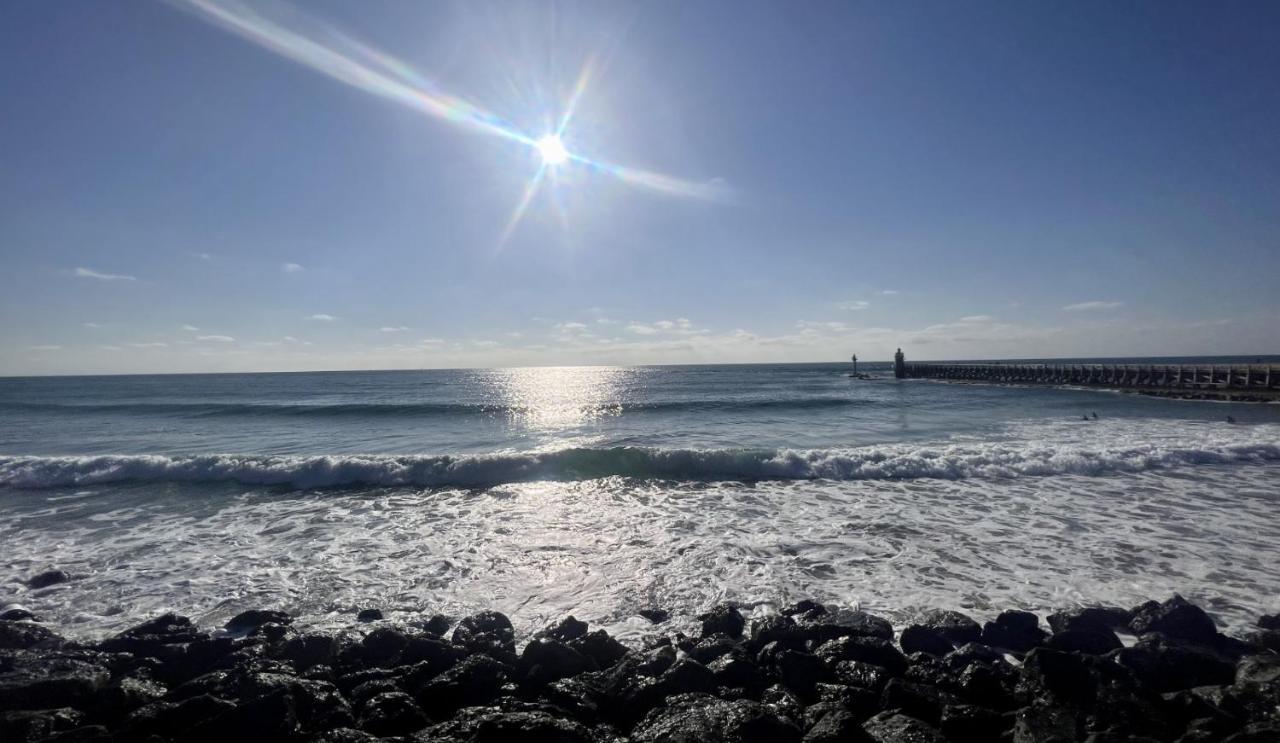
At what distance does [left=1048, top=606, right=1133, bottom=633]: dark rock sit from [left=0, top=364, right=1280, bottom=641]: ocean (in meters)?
0.63

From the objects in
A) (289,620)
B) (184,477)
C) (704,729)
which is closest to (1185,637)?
(704,729)

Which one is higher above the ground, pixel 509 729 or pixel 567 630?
pixel 509 729

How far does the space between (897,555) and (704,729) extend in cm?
554

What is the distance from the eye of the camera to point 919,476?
14.0 meters

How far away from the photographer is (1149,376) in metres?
39.8

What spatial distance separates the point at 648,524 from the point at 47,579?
29.0 feet

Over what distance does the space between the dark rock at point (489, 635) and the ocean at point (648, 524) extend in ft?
1.82

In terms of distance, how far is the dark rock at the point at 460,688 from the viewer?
4.57m

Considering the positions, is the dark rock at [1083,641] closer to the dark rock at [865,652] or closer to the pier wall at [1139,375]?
the dark rock at [865,652]

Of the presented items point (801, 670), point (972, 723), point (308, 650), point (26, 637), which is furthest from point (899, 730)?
point (26, 637)

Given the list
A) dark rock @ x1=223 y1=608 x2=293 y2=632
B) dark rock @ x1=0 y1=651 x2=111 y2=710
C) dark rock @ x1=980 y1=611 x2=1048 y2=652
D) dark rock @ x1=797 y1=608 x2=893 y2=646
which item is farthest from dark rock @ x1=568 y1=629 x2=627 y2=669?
dark rock @ x1=0 y1=651 x2=111 y2=710

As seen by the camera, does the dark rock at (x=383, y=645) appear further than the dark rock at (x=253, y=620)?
No

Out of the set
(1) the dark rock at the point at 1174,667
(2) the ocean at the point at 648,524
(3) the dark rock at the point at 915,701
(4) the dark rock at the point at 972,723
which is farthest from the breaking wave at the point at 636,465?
(4) the dark rock at the point at 972,723

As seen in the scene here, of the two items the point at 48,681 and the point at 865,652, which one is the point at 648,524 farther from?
the point at 48,681
